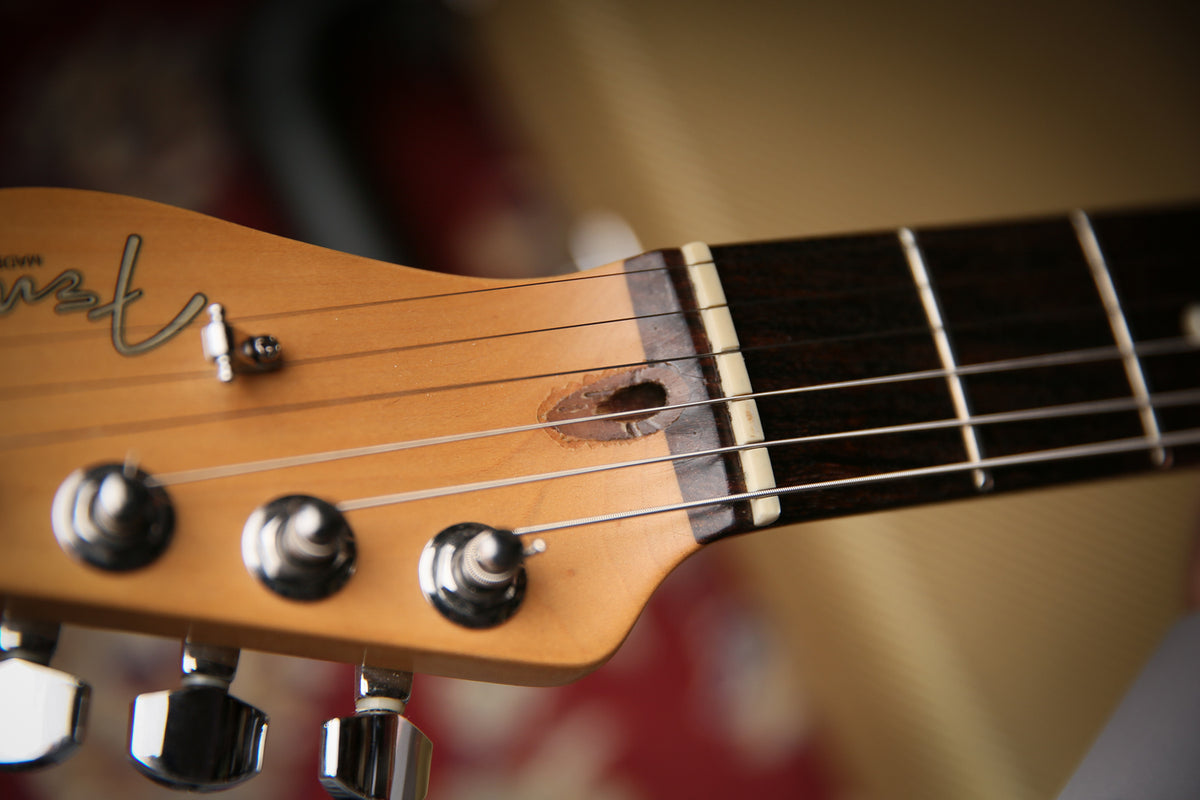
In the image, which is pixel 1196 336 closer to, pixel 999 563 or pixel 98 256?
pixel 999 563

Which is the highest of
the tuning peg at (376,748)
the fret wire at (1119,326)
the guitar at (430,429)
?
the fret wire at (1119,326)

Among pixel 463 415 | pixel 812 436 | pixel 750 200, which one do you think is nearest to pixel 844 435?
→ pixel 812 436

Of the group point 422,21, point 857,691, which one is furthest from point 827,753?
point 422,21

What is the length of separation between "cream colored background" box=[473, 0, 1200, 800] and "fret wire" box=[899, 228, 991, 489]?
382 millimetres

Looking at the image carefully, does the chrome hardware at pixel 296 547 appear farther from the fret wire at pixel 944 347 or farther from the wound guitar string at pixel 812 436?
the fret wire at pixel 944 347

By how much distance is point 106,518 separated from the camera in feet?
1.08

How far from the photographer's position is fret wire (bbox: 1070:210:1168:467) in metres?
0.61

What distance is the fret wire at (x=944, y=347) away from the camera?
1.72ft

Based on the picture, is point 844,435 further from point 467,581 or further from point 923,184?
point 923,184

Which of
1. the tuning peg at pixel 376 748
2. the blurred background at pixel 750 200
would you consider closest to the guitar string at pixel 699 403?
the tuning peg at pixel 376 748

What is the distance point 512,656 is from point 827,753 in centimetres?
86

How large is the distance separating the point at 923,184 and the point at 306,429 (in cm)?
85

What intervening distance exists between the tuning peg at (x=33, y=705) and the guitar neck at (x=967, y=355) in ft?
1.20

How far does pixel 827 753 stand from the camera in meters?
1.08
